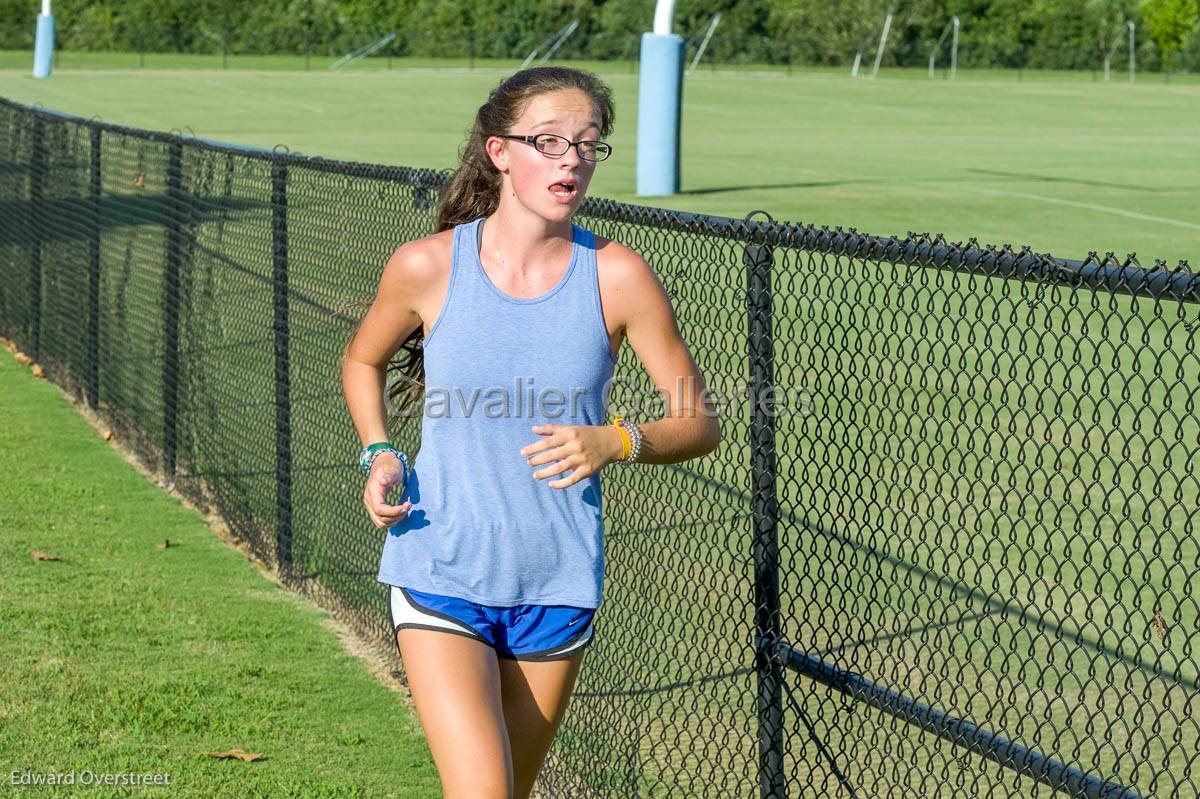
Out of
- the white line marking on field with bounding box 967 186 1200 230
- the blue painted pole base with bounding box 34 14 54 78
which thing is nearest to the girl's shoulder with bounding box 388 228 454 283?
the white line marking on field with bounding box 967 186 1200 230

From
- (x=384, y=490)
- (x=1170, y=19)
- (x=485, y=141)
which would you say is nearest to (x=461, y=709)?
(x=384, y=490)

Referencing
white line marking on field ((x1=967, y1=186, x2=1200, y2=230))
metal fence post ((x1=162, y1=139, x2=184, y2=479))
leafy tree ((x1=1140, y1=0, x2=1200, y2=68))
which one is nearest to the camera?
metal fence post ((x1=162, y1=139, x2=184, y2=479))

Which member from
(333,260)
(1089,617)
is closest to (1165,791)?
(1089,617)

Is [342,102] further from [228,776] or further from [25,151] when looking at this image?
[228,776]

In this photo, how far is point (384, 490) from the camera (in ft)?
11.0

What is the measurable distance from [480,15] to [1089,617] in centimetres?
Answer: 8431

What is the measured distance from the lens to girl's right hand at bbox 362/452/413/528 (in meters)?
3.29

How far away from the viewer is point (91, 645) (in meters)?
6.02

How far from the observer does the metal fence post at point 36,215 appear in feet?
37.6

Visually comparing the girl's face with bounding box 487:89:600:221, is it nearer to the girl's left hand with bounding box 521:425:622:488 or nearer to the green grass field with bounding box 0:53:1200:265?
the girl's left hand with bounding box 521:425:622:488

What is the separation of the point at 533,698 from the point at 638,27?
80.8m

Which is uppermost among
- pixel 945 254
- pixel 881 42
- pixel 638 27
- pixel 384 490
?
A: pixel 638 27
